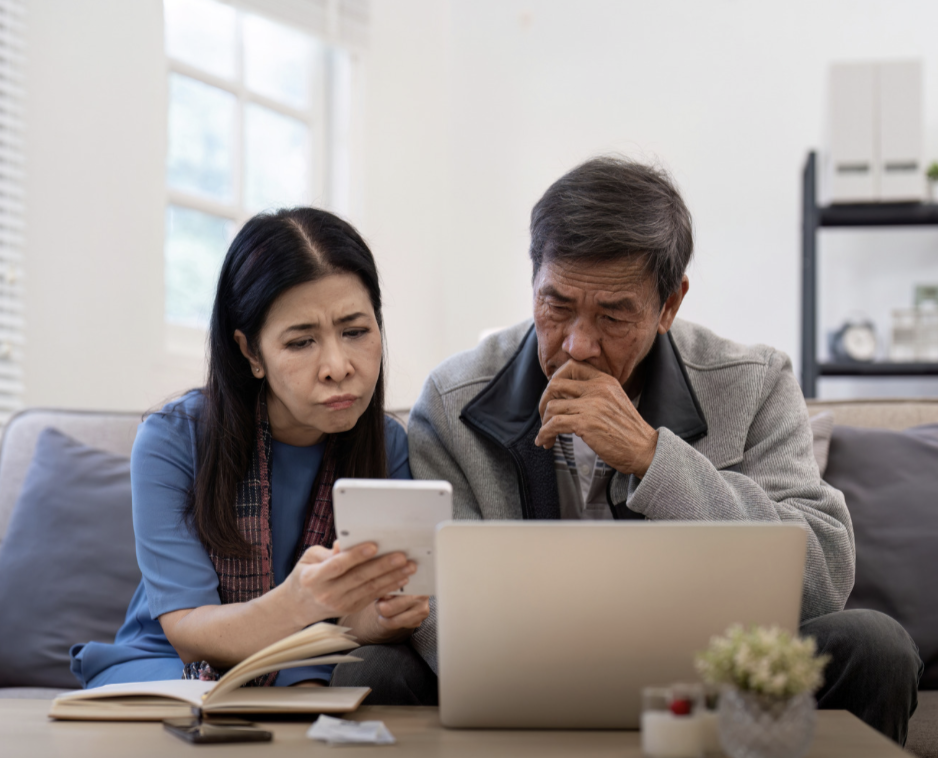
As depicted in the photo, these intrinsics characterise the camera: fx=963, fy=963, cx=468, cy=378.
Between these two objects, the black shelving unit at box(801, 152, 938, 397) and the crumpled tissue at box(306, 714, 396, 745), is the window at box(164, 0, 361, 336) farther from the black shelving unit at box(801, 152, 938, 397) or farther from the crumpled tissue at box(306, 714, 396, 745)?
the crumpled tissue at box(306, 714, 396, 745)

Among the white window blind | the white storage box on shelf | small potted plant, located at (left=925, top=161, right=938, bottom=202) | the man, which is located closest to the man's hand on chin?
the man

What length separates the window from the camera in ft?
10.0

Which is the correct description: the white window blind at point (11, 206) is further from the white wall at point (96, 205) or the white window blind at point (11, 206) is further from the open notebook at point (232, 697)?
the open notebook at point (232, 697)

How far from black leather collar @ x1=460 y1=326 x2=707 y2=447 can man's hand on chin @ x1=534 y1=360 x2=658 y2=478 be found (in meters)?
0.14

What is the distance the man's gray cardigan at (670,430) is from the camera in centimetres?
138

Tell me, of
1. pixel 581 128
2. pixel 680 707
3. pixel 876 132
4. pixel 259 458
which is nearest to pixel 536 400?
pixel 259 458

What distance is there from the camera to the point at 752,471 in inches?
57.9

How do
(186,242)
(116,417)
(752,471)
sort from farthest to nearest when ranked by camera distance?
(186,242), (116,417), (752,471)

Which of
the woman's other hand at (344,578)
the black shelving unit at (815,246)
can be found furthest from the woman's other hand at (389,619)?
the black shelving unit at (815,246)

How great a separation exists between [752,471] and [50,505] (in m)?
1.27

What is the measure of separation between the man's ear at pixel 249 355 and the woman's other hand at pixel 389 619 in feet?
1.26

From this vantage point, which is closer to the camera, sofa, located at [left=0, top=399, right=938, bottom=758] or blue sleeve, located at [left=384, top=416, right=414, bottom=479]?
blue sleeve, located at [left=384, top=416, right=414, bottom=479]

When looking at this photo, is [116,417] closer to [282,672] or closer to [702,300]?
[282,672]

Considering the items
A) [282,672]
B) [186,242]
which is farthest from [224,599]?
[186,242]
